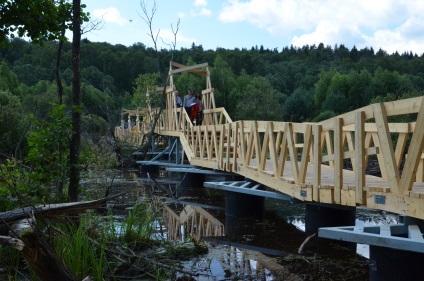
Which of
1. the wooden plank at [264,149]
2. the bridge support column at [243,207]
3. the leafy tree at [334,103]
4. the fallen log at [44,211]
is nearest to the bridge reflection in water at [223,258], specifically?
the bridge support column at [243,207]

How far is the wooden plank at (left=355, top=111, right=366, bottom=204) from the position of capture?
6.65m

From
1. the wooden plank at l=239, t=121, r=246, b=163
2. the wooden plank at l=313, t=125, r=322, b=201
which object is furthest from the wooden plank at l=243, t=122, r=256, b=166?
the wooden plank at l=313, t=125, r=322, b=201

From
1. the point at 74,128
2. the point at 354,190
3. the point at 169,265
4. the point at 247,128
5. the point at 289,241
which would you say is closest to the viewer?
the point at 169,265

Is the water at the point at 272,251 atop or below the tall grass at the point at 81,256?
below

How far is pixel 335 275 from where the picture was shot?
687 centimetres

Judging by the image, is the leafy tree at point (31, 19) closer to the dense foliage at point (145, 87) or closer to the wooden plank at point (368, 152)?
the dense foliage at point (145, 87)

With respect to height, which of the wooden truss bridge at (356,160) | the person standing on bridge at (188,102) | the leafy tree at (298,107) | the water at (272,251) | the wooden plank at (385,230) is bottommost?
the water at (272,251)

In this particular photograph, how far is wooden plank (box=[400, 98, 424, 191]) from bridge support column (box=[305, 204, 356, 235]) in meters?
3.39

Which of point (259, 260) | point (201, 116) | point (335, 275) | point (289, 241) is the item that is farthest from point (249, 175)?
point (201, 116)

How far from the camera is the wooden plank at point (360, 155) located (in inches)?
262

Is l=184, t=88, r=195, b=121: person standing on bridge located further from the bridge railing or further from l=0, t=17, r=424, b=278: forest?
the bridge railing

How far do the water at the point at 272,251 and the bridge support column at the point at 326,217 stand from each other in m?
0.27

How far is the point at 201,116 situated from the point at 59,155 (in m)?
10.7

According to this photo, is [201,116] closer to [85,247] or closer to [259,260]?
[259,260]
